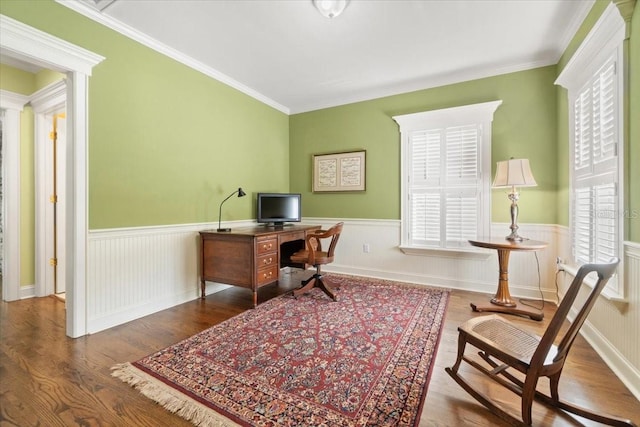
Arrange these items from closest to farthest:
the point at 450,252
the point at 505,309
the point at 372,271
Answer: the point at 505,309
the point at 450,252
the point at 372,271

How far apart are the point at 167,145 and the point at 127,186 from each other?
57 centimetres

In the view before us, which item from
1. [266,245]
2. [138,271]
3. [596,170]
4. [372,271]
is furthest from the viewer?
[372,271]

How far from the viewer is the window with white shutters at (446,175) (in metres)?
3.25

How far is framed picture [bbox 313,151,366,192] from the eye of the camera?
13.1ft

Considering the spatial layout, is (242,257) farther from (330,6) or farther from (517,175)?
(517,175)

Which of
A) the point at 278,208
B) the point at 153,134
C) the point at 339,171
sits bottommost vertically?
the point at 278,208

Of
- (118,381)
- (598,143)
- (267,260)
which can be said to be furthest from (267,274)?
(598,143)

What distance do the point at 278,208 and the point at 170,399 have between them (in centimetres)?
259

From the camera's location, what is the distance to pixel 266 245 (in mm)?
2850

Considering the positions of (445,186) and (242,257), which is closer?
(242,257)

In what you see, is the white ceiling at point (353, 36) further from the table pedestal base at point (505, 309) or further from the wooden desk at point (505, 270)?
the table pedestal base at point (505, 309)

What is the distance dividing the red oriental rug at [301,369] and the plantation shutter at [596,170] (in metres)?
1.31

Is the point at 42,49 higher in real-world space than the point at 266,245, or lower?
higher

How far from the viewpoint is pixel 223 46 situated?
108 inches
